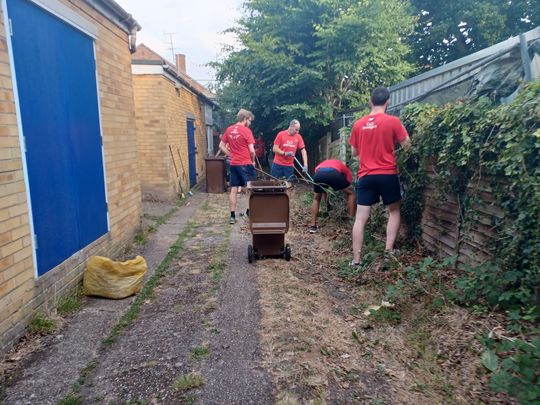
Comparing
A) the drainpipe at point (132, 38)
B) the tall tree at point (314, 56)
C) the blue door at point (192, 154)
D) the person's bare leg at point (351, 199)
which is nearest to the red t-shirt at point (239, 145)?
the person's bare leg at point (351, 199)

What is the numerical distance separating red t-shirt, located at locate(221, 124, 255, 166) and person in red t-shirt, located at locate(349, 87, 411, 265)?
2816 millimetres

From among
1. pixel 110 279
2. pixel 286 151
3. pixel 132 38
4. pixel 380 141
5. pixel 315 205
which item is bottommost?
pixel 110 279

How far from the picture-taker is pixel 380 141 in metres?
4.28

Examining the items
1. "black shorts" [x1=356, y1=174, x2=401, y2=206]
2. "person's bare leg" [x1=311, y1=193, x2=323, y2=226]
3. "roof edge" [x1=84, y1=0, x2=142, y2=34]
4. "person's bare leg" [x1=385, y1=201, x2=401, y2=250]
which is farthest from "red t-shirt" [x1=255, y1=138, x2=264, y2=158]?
"person's bare leg" [x1=385, y1=201, x2=401, y2=250]

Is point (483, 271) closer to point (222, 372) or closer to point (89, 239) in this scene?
point (222, 372)

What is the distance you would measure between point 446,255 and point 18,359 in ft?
12.6

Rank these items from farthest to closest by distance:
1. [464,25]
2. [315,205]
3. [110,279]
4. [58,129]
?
[464,25] → [315,205] → [110,279] → [58,129]

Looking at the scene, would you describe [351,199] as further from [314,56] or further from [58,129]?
[314,56]

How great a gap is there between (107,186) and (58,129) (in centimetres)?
133

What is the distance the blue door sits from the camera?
1281 centimetres

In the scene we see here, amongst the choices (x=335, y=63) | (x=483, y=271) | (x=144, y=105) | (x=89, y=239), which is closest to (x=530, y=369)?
(x=483, y=271)

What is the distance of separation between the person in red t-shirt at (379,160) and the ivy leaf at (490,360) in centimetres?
202

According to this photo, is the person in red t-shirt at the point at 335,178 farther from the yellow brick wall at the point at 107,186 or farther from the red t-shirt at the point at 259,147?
the red t-shirt at the point at 259,147

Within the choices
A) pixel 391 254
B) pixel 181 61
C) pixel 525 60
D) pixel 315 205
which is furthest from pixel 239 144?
pixel 181 61
